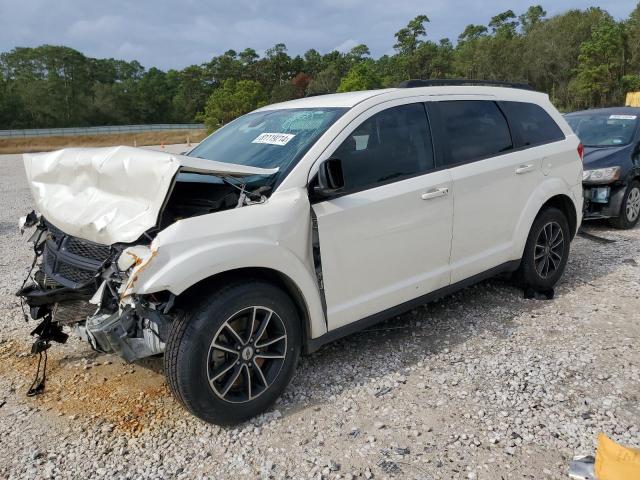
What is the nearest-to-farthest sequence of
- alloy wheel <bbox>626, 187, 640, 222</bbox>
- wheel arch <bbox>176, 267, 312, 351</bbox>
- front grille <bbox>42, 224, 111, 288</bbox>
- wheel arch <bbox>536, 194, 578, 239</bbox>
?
wheel arch <bbox>176, 267, 312, 351</bbox> → front grille <bbox>42, 224, 111, 288</bbox> → wheel arch <bbox>536, 194, 578, 239</bbox> → alloy wheel <bbox>626, 187, 640, 222</bbox>

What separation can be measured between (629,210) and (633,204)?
0.47 feet

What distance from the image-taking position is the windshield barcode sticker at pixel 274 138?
358cm

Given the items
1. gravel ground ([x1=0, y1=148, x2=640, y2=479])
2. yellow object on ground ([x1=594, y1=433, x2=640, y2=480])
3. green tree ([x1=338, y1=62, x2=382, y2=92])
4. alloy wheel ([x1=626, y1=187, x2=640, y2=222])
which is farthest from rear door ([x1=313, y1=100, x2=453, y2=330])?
green tree ([x1=338, y1=62, x2=382, y2=92])

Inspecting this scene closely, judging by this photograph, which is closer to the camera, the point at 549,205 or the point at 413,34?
the point at 549,205

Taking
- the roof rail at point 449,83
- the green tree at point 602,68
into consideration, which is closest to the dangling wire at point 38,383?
the roof rail at point 449,83

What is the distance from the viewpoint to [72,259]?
318cm

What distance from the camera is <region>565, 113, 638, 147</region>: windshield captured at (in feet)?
26.3

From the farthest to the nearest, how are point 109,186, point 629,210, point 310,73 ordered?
point 310,73 → point 629,210 → point 109,186

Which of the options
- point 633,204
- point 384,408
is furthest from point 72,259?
point 633,204

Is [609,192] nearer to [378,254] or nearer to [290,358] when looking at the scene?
[378,254]

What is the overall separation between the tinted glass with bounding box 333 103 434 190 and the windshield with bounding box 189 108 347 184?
0.72 ft

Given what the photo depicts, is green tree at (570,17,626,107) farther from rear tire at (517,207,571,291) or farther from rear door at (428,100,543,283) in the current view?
rear door at (428,100,543,283)

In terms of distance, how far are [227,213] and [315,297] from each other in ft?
2.51

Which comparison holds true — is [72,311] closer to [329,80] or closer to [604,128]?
[604,128]
